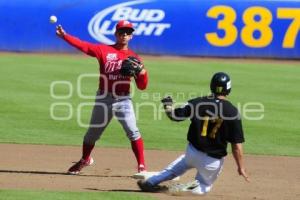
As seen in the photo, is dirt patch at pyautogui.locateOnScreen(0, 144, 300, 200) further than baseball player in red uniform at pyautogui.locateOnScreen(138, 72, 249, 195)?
Yes

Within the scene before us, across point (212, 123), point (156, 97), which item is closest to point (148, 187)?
point (212, 123)

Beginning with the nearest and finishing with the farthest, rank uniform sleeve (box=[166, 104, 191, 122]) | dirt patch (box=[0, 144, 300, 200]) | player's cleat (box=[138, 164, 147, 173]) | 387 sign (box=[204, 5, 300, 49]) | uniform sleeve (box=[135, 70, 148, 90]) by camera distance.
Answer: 1. uniform sleeve (box=[166, 104, 191, 122])
2. dirt patch (box=[0, 144, 300, 200])
3. uniform sleeve (box=[135, 70, 148, 90])
4. player's cleat (box=[138, 164, 147, 173])
5. 387 sign (box=[204, 5, 300, 49])

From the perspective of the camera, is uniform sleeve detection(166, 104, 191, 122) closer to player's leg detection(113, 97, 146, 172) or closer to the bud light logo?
player's leg detection(113, 97, 146, 172)

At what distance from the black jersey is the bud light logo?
19.1 m

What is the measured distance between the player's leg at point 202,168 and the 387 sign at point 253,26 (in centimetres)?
1899

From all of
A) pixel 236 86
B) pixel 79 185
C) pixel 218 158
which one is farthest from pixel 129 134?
pixel 236 86

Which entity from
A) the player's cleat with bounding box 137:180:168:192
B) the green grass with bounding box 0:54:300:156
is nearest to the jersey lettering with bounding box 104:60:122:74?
the player's cleat with bounding box 137:180:168:192

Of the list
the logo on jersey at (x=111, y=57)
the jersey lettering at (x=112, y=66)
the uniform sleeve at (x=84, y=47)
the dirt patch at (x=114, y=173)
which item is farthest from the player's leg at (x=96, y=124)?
the uniform sleeve at (x=84, y=47)

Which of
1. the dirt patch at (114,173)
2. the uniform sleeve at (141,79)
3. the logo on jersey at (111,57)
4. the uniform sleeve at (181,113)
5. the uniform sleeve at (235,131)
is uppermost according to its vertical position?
the logo on jersey at (111,57)

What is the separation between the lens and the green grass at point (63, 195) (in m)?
7.54

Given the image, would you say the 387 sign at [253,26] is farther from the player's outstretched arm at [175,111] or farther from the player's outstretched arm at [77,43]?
the player's outstretched arm at [175,111]

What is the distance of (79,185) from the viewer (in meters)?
8.51

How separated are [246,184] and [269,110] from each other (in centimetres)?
662

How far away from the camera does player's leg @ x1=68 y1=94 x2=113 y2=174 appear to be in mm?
→ 9070
